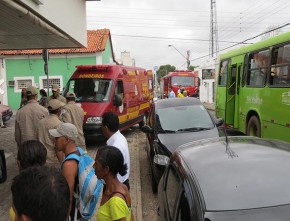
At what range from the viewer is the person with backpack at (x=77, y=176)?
329 centimetres

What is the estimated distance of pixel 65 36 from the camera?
1012 cm

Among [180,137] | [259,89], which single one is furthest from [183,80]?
[180,137]

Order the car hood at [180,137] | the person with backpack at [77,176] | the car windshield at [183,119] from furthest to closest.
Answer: the car windshield at [183,119], the car hood at [180,137], the person with backpack at [77,176]

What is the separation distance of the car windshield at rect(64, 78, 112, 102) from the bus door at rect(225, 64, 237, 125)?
166 inches

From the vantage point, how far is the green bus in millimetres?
8531

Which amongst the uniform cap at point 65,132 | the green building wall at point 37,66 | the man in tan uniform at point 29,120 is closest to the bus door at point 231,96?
the man in tan uniform at point 29,120

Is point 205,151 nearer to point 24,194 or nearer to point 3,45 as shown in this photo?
point 24,194

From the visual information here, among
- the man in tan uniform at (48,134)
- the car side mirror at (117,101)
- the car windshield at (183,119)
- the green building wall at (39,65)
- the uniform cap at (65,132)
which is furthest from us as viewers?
the green building wall at (39,65)

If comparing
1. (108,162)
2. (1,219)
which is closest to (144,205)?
(1,219)

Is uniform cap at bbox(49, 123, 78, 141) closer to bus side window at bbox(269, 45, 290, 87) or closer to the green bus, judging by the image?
the green bus

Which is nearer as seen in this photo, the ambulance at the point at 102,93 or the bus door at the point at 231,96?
the ambulance at the point at 102,93

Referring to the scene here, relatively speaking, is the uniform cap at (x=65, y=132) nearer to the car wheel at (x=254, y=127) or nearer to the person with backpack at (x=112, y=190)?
the person with backpack at (x=112, y=190)

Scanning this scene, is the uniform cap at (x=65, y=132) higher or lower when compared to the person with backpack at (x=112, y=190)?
higher

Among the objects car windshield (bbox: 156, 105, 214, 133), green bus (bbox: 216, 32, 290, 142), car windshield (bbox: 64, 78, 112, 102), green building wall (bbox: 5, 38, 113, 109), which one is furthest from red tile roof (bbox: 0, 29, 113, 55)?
car windshield (bbox: 156, 105, 214, 133)
